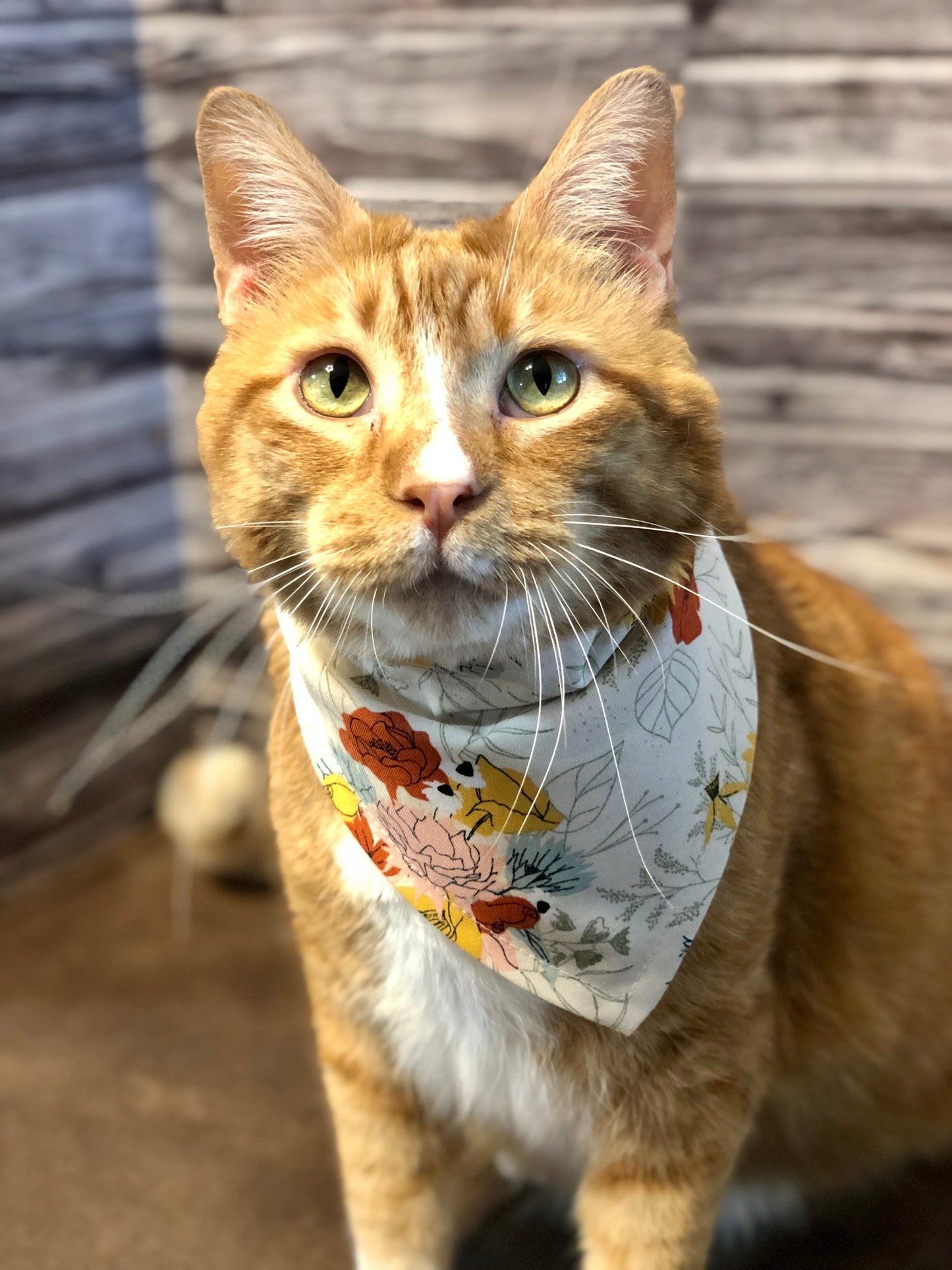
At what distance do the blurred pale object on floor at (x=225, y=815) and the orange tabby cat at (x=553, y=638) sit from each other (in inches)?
24.3

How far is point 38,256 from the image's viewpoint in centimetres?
148

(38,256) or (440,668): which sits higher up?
(38,256)

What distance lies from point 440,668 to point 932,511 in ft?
2.96

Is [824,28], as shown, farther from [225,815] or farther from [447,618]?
[225,815]

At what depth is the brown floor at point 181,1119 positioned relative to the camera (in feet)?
3.75

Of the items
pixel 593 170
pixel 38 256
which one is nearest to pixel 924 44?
pixel 593 170

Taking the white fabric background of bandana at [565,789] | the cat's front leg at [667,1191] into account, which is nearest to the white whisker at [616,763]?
the white fabric background of bandana at [565,789]

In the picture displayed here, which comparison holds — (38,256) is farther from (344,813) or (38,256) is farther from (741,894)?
(741,894)

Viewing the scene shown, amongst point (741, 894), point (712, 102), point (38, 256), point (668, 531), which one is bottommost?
point (741, 894)

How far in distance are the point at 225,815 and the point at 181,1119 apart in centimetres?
42

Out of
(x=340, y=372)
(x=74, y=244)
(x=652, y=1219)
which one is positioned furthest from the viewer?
(x=74, y=244)

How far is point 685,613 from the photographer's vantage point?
0.83 m

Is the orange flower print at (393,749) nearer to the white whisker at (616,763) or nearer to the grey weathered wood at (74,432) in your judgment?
the white whisker at (616,763)

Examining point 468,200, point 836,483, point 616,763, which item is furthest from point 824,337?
point 616,763
